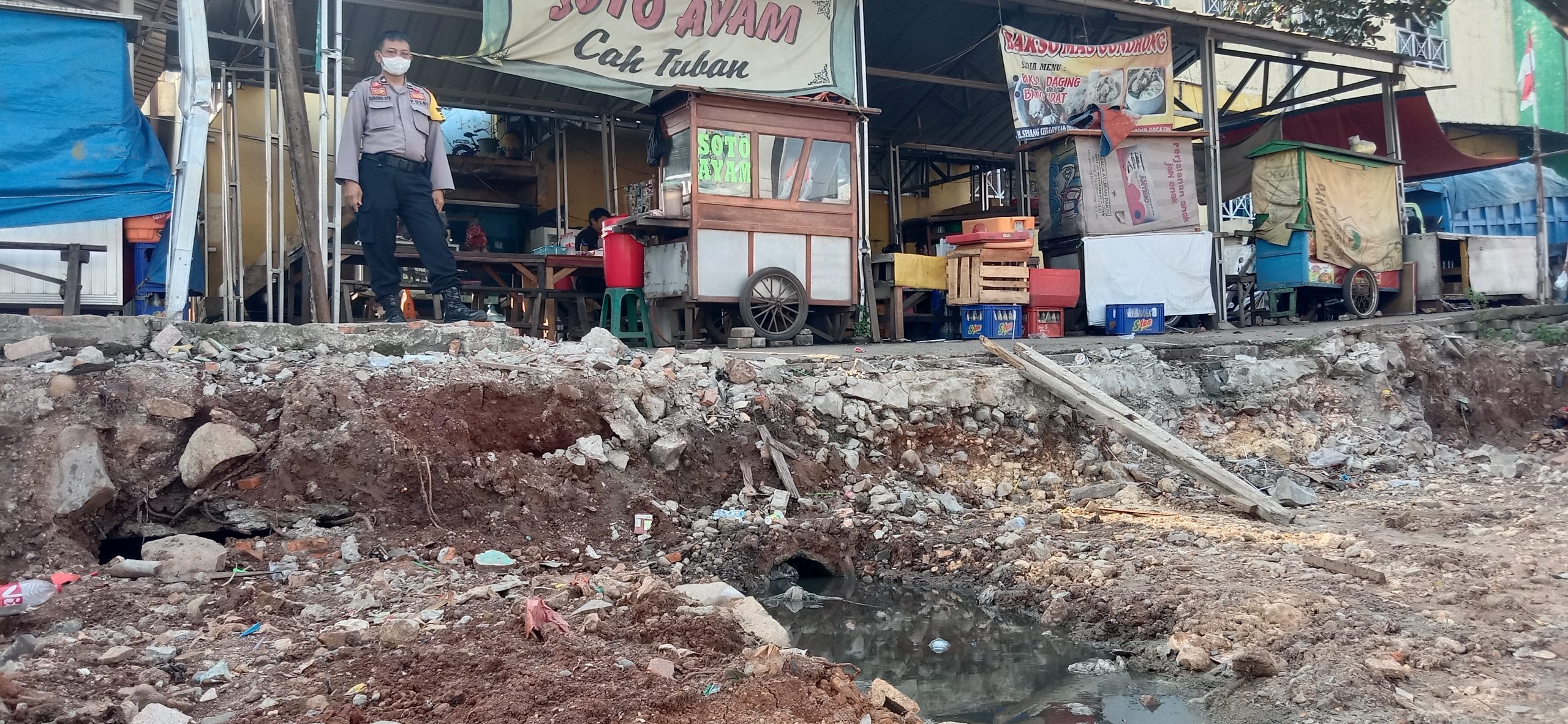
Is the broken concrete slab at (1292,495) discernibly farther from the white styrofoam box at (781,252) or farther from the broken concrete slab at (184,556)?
the broken concrete slab at (184,556)

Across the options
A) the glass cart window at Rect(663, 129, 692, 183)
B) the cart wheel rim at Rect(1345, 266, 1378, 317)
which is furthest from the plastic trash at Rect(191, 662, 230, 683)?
the cart wheel rim at Rect(1345, 266, 1378, 317)

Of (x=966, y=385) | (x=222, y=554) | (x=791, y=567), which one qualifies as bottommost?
(x=791, y=567)

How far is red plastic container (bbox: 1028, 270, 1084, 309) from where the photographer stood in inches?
366

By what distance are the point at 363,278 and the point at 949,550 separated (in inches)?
269

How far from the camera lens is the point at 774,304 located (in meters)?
8.36

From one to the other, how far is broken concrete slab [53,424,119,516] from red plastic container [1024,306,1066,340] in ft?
23.8

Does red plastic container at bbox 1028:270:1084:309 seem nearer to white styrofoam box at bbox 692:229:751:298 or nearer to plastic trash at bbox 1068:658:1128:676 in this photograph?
white styrofoam box at bbox 692:229:751:298

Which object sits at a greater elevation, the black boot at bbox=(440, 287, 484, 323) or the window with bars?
the window with bars

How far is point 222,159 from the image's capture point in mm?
8430

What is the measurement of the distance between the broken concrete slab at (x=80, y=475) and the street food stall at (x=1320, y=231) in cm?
1153

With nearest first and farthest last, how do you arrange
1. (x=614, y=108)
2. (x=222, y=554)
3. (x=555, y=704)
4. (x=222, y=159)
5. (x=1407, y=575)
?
(x=555, y=704) < (x=222, y=554) < (x=1407, y=575) < (x=222, y=159) < (x=614, y=108)

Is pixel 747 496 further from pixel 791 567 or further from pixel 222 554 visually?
pixel 222 554

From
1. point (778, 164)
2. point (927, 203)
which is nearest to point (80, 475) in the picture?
point (778, 164)

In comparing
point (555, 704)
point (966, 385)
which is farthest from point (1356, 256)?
point (555, 704)
